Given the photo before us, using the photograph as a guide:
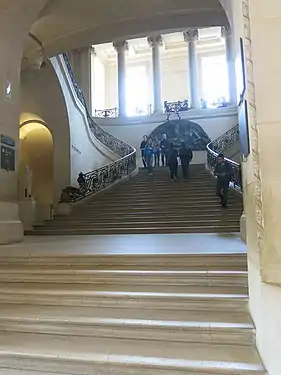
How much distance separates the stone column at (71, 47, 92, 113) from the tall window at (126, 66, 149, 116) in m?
3.64

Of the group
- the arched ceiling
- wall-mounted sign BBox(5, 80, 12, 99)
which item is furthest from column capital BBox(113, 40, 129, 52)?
wall-mounted sign BBox(5, 80, 12, 99)

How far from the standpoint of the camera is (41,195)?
13.7 metres

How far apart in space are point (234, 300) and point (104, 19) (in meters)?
6.75

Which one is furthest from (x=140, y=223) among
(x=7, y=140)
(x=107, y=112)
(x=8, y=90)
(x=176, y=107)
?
(x=107, y=112)

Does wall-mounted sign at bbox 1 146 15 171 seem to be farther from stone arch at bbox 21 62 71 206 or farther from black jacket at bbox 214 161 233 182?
stone arch at bbox 21 62 71 206

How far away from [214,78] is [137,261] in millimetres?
23396

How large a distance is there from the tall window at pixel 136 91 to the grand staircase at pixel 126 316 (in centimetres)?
2127

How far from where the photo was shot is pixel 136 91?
26.3 metres

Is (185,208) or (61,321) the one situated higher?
(185,208)

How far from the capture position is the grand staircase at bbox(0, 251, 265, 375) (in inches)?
105

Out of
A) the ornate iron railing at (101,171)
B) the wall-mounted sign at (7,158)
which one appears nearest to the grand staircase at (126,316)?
the wall-mounted sign at (7,158)

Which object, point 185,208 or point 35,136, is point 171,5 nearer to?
point 185,208

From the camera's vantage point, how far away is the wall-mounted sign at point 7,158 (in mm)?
6391

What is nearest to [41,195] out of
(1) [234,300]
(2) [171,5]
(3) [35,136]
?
(3) [35,136]
